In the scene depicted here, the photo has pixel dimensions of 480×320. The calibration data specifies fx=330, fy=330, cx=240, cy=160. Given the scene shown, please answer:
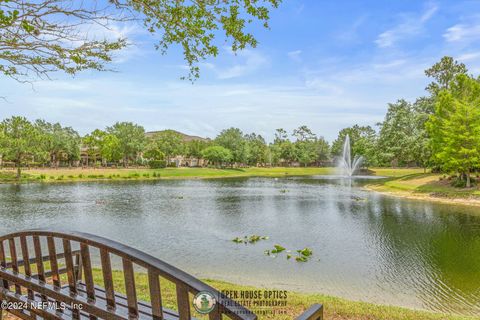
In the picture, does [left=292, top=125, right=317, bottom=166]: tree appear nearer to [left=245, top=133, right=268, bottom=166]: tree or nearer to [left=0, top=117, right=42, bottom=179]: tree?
[left=245, top=133, right=268, bottom=166]: tree

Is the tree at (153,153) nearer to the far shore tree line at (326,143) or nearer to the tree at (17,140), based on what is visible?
the far shore tree line at (326,143)

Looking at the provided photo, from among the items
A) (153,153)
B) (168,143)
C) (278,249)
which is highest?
(168,143)

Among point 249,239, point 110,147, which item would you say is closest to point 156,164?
point 110,147

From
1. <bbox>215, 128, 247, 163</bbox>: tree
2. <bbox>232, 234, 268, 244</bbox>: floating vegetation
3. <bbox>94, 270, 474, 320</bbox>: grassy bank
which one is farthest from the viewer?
<bbox>215, 128, 247, 163</bbox>: tree

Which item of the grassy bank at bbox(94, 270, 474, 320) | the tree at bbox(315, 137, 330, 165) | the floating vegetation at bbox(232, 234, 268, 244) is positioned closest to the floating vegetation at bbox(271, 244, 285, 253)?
the floating vegetation at bbox(232, 234, 268, 244)

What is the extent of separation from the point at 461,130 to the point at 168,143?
67528 mm

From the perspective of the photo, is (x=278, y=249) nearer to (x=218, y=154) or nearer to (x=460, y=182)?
(x=460, y=182)

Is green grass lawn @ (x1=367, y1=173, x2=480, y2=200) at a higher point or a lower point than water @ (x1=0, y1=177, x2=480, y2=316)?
lower

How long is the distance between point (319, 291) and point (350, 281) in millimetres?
1443

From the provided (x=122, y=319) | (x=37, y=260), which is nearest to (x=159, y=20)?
(x=37, y=260)

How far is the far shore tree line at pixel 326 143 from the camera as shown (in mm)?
28781

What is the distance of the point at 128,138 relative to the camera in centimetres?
7944

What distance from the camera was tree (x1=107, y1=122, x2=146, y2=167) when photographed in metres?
79.0

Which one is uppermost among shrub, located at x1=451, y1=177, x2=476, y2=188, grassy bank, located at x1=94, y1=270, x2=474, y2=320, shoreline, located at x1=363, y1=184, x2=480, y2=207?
grassy bank, located at x1=94, y1=270, x2=474, y2=320
